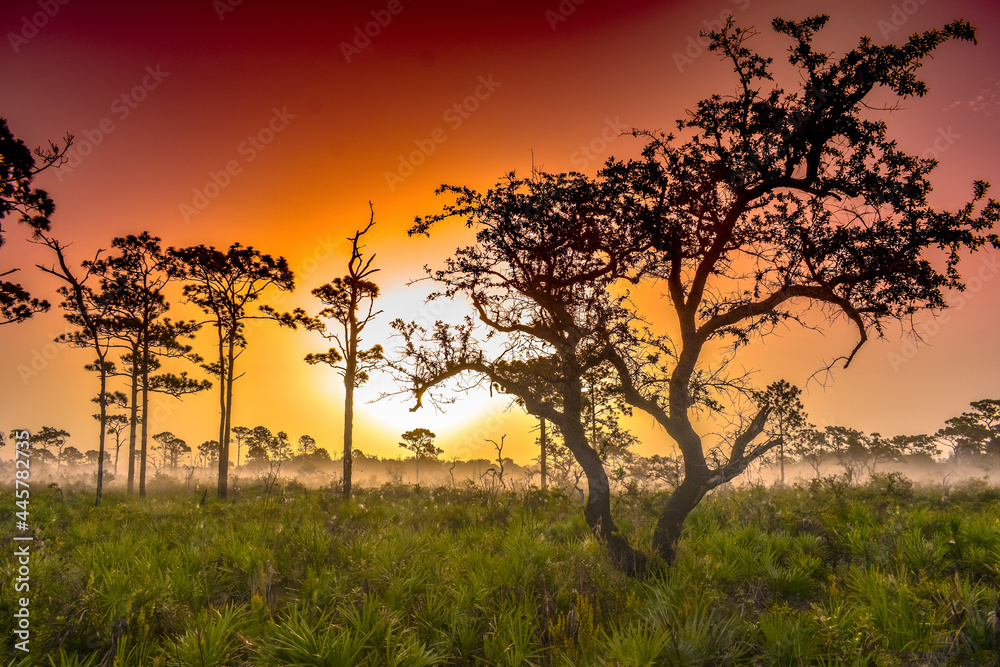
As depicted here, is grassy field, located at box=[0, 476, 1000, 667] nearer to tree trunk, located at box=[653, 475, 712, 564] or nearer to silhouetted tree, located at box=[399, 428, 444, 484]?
tree trunk, located at box=[653, 475, 712, 564]

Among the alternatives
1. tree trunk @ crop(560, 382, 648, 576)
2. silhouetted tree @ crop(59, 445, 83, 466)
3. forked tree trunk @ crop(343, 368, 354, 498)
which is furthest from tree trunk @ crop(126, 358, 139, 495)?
silhouetted tree @ crop(59, 445, 83, 466)

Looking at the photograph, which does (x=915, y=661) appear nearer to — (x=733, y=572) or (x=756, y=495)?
(x=733, y=572)

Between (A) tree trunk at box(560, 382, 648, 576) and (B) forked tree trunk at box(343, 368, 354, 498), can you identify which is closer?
(A) tree trunk at box(560, 382, 648, 576)

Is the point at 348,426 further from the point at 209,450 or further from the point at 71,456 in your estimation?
the point at 71,456

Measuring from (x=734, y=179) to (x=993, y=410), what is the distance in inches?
2782

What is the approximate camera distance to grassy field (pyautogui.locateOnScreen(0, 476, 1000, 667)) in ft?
15.1

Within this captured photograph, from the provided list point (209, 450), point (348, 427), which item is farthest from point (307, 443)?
point (348, 427)

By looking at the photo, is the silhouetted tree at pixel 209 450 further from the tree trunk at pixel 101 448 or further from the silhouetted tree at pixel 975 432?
the silhouetted tree at pixel 975 432

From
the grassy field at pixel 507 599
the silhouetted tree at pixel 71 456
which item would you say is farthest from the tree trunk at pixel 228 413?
the silhouetted tree at pixel 71 456

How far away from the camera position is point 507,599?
6.30 metres

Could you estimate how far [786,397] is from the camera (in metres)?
10.4

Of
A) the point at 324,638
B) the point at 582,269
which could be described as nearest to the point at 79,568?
the point at 324,638

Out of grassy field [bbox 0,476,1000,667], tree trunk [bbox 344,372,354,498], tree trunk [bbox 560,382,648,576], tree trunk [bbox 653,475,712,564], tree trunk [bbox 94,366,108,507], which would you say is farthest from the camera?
tree trunk [bbox 344,372,354,498]

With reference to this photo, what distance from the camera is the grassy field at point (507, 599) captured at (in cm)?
461
